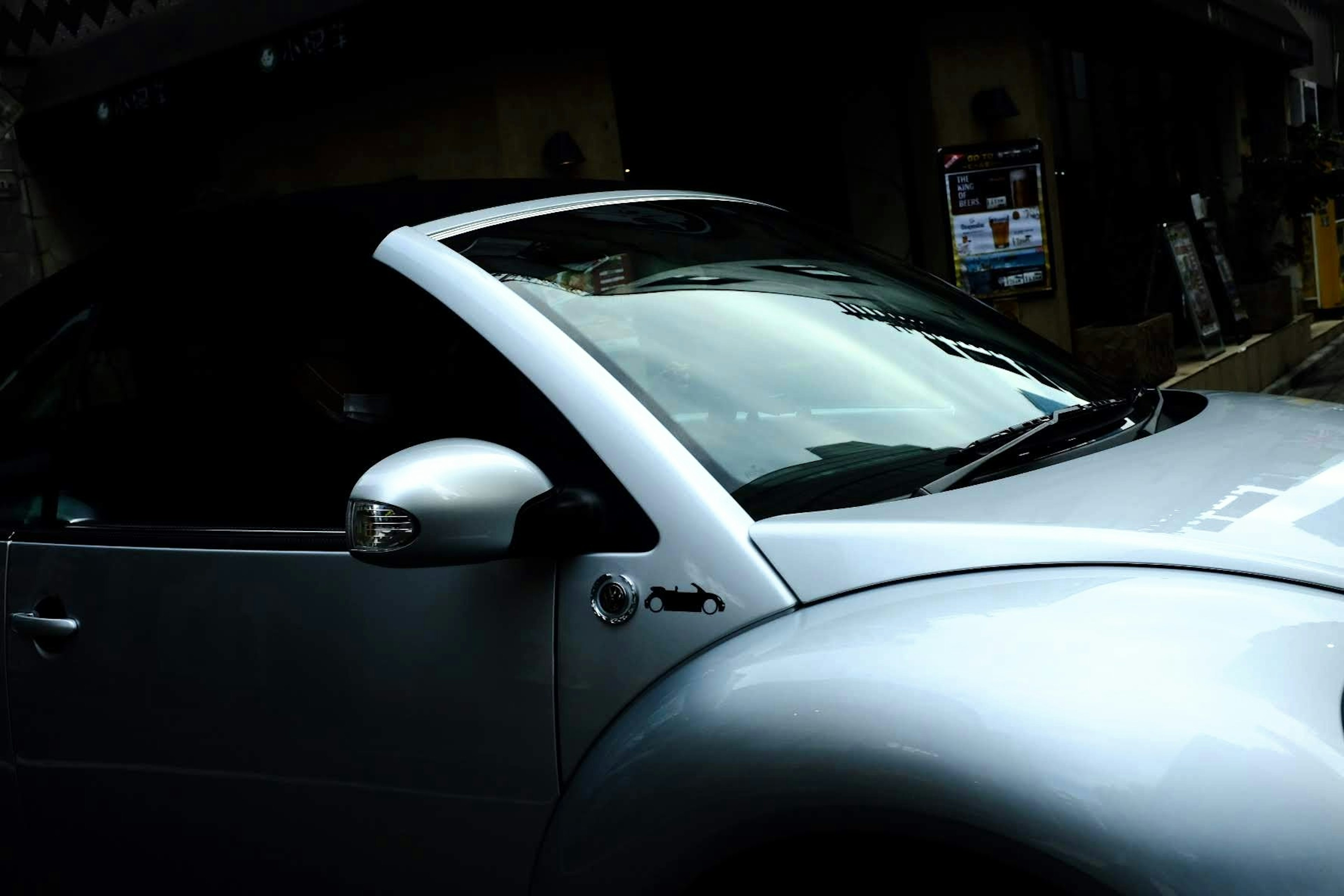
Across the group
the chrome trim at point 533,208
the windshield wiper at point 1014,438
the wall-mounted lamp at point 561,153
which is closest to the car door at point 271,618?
the chrome trim at point 533,208

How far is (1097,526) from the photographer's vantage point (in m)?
1.75

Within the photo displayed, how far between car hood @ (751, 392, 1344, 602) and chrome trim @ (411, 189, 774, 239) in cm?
85

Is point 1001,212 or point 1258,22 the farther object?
point 1258,22

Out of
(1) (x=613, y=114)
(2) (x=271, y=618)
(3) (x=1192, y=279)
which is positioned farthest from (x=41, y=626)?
(3) (x=1192, y=279)

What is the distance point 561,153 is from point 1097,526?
26.2ft

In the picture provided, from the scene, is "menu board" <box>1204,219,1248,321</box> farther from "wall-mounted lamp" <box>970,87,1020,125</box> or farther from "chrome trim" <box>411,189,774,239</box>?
"chrome trim" <box>411,189,774,239</box>

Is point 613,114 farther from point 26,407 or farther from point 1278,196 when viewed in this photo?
point 1278,196

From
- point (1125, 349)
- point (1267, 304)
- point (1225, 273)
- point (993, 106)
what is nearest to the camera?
point (1125, 349)

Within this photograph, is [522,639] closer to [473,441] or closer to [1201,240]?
[473,441]

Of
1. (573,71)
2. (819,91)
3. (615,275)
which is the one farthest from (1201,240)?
(615,275)

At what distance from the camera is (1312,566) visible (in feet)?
5.42

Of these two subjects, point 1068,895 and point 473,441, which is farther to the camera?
point 473,441

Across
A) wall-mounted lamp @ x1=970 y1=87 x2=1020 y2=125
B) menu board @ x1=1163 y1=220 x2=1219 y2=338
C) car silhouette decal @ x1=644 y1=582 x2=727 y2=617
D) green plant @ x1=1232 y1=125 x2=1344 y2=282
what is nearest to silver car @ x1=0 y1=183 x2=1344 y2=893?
car silhouette decal @ x1=644 y1=582 x2=727 y2=617

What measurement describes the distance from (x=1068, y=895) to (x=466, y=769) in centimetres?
88
